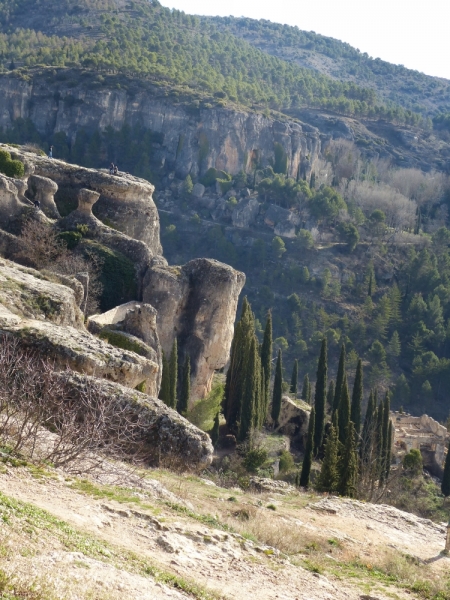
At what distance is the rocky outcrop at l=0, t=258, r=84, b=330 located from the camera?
2223 centimetres

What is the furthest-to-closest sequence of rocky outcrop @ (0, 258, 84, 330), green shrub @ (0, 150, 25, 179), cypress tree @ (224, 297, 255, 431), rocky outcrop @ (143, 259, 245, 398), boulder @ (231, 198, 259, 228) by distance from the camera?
boulder @ (231, 198, 259, 228), cypress tree @ (224, 297, 255, 431), green shrub @ (0, 150, 25, 179), rocky outcrop @ (143, 259, 245, 398), rocky outcrop @ (0, 258, 84, 330)

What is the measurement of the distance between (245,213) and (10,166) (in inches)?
2420

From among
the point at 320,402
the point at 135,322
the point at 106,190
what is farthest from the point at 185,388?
the point at 320,402

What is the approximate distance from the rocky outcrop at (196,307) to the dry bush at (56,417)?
47.7 feet

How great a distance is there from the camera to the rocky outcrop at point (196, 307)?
1312 inches

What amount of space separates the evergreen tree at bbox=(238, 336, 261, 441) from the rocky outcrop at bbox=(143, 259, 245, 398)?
305cm

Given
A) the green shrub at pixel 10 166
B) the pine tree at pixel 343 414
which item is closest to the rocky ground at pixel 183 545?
the pine tree at pixel 343 414

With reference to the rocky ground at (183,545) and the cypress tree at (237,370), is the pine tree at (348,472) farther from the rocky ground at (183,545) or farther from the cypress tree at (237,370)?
the cypress tree at (237,370)

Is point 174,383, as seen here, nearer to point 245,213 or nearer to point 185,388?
point 185,388

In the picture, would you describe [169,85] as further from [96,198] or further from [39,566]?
[39,566]

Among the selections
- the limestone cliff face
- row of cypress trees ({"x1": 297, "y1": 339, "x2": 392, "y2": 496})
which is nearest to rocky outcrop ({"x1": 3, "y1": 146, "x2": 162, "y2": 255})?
row of cypress trees ({"x1": 297, "y1": 339, "x2": 392, "y2": 496})

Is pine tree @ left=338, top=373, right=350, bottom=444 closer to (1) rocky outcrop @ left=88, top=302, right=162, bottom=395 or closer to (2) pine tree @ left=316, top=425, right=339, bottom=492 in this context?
(2) pine tree @ left=316, top=425, right=339, bottom=492

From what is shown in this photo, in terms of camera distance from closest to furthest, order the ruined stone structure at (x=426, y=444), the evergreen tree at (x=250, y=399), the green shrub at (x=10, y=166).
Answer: the green shrub at (x=10, y=166), the evergreen tree at (x=250, y=399), the ruined stone structure at (x=426, y=444)

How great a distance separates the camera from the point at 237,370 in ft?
132
